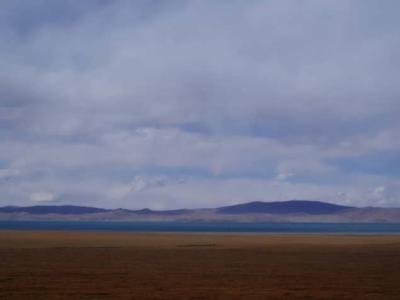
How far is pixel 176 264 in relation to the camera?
95.3 ft

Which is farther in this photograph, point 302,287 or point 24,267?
point 24,267

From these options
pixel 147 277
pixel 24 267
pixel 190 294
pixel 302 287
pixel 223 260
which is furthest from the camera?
pixel 223 260

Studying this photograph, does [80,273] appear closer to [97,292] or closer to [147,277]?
[147,277]

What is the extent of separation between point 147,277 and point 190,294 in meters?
4.88

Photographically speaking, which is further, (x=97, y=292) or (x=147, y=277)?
(x=147, y=277)

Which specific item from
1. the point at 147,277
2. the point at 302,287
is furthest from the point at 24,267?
the point at 302,287

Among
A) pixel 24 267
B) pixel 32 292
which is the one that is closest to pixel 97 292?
pixel 32 292

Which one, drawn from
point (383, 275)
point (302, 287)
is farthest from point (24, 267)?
point (383, 275)

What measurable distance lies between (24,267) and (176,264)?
715cm

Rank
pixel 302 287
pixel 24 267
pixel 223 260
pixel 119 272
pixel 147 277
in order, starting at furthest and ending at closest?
pixel 223 260 < pixel 24 267 < pixel 119 272 < pixel 147 277 < pixel 302 287

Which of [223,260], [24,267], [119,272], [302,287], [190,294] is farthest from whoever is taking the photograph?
[223,260]

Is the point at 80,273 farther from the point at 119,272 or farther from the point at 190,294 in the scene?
the point at 190,294

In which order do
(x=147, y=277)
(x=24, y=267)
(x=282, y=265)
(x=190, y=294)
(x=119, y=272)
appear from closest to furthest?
(x=190, y=294), (x=147, y=277), (x=119, y=272), (x=24, y=267), (x=282, y=265)

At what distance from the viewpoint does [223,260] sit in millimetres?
31531
